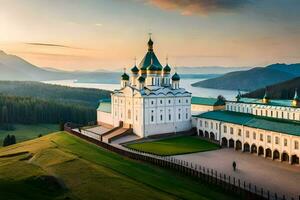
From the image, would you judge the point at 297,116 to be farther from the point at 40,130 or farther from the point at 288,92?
the point at 288,92

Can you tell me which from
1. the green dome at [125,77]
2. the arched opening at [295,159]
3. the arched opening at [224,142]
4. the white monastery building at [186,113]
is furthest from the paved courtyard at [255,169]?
the green dome at [125,77]

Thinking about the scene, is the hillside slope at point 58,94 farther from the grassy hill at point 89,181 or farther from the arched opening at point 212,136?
the grassy hill at point 89,181

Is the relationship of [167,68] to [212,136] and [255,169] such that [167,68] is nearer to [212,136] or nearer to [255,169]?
[212,136]

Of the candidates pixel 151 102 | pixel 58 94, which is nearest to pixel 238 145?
pixel 151 102

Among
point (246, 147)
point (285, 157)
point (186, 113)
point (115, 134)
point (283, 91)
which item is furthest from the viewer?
point (283, 91)

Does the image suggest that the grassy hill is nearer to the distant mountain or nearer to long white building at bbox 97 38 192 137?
long white building at bbox 97 38 192 137

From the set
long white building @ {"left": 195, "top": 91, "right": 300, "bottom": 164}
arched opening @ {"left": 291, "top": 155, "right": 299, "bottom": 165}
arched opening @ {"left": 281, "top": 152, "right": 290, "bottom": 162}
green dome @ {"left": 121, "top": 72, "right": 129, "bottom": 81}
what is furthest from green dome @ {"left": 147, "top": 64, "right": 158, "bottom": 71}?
arched opening @ {"left": 291, "top": 155, "right": 299, "bottom": 165}
